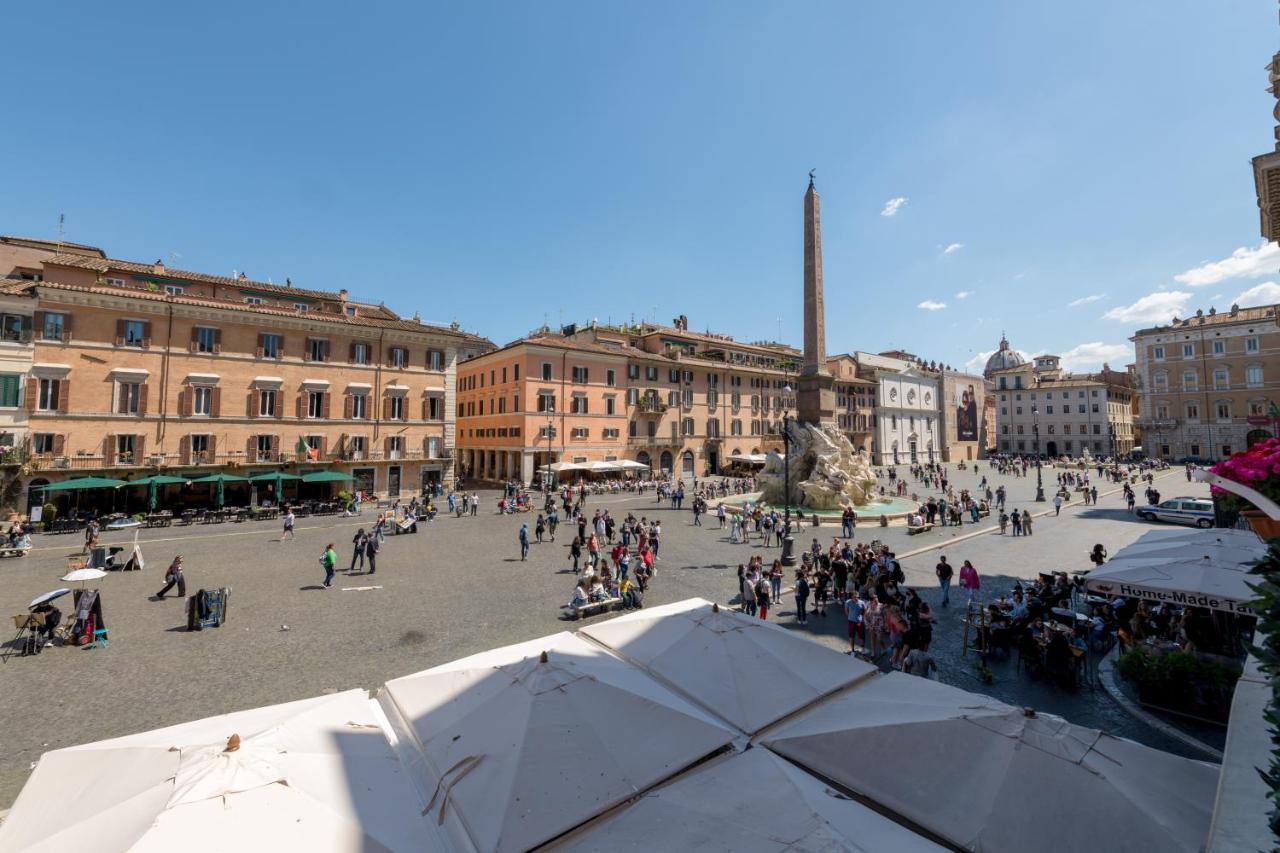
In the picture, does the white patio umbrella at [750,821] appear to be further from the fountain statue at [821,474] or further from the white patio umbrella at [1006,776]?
the fountain statue at [821,474]

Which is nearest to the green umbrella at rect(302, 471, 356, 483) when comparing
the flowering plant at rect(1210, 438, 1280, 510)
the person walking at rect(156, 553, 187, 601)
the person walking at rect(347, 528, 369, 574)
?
the person walking at rect(347, 528, 369, 574)

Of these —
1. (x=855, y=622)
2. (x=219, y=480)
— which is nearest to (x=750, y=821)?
(x=855, y=622)

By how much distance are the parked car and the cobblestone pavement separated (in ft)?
8.31

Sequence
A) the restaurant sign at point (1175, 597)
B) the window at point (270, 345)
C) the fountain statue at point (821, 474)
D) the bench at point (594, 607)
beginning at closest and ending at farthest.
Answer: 1. the restaurant sign at point (1175, 597)
2. the bench at point (594, 607)
3. the fountain statue at point (821, 474)
4. the window at point (270, 345)

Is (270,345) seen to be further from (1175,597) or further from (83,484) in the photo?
(1175,597)

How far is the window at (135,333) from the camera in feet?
82.6

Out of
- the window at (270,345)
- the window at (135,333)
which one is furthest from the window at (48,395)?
the window at (270,345)

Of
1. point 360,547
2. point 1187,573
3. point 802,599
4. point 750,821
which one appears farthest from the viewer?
Result: point 360,547

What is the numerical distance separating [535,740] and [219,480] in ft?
93.0

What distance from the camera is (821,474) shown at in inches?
1013

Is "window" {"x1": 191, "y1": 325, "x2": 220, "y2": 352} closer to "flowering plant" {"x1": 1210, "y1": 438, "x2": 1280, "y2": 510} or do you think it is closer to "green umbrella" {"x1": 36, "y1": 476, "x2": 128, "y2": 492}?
"green umbrella" {"x1": 36, "y1": 476, "x2": 128, "y2": 492}

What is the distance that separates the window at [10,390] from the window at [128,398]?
2.93 meters

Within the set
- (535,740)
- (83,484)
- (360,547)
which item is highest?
(83,484)

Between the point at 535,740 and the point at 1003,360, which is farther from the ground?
the point at 1003,360
